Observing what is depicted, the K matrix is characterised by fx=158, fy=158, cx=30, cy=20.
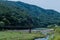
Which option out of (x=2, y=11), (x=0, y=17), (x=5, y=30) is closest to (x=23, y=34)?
(x=5, y=30)

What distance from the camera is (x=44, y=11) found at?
14.5ft

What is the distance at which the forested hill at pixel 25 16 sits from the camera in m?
4.25

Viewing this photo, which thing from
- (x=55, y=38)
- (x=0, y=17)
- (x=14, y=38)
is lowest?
(x=14, y=38)

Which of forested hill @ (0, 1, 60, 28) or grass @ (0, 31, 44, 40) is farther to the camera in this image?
forested hill @ (0, 1, 60, 28)

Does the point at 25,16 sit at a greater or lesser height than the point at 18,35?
greater

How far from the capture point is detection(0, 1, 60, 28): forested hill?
14.0ft

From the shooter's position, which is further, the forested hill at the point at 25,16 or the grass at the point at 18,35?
the forested hill at the point at 25,16

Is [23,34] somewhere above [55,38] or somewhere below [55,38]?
below

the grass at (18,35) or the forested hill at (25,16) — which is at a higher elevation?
the forested hill at (25,16)

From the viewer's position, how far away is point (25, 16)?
4.64 m

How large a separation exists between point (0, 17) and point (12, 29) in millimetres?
832

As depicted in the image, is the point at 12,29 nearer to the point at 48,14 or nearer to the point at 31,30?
the point at 31,30

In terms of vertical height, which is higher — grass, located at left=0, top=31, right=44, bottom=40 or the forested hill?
the forested hill

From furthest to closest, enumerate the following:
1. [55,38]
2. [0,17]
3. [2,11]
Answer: [2,11], [0,17], [55,38]
